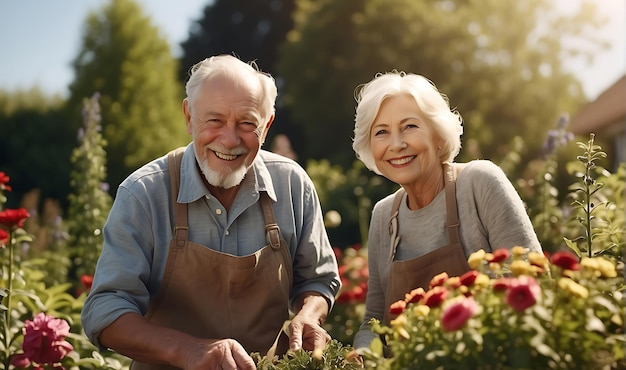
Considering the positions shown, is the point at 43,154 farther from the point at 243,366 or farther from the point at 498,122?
the point at 243,366

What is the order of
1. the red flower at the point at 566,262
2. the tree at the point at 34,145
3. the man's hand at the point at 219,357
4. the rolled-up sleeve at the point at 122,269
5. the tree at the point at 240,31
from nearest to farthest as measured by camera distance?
the red flower at the point at 566,262 → the man's hand at the point at 219,357 → the rolled-up sleeve at the point at 122,269 → the tree at the point at 34,145 → the tree at the point at 240,31

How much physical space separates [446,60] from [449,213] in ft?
54.4

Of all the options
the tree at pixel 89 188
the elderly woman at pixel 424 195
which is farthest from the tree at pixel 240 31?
the elderly woman at pixel 424 195

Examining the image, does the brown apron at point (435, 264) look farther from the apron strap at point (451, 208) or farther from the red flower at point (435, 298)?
the red flower at point (435, 298)

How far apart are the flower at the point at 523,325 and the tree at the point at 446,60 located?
1575cm

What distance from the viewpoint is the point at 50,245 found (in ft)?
24.6

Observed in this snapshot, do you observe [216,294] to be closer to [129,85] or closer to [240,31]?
[129,85]

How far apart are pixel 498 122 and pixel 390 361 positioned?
18.1 m

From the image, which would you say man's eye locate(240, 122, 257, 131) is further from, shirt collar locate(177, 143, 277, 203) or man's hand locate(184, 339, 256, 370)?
man's hand locate(184, 339, 256, 370)

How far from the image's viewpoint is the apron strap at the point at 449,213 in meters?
2.71

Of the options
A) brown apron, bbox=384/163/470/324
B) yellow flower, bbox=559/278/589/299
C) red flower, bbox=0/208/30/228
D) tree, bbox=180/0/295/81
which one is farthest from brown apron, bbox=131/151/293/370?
tree, bbox=180/0/295/81

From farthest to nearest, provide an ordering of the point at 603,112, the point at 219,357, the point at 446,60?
the point at 446,60, the point at 603,112, the point at 219,357

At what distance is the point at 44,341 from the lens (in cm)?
295

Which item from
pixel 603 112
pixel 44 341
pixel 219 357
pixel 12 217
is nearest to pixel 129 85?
pixel 603 112
